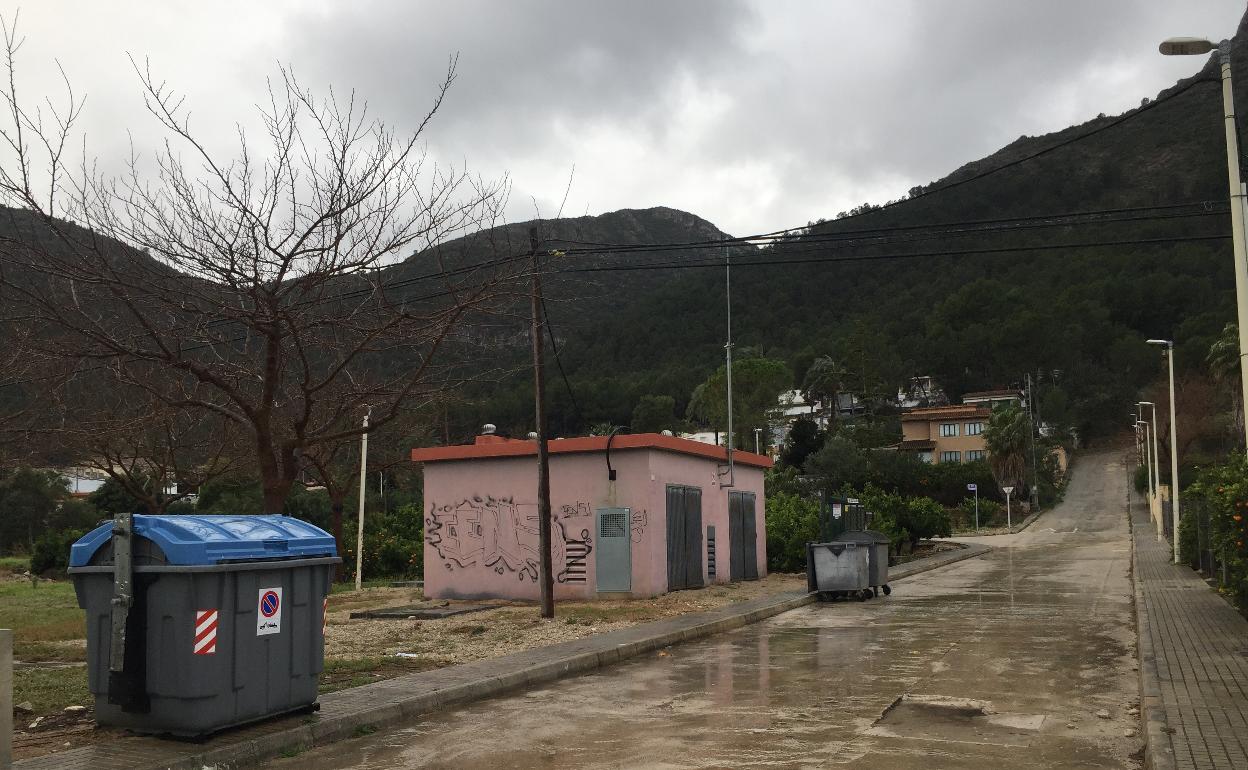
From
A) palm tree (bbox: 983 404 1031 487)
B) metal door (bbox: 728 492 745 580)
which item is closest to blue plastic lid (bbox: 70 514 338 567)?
metal door (bbox: 728 492 745 580)

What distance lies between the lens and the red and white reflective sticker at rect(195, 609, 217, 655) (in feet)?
24.0

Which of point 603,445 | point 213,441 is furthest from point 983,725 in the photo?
point 213,441

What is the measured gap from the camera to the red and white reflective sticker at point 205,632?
7.30 metres

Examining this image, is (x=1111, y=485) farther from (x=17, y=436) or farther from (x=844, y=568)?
(x=17, y=436)

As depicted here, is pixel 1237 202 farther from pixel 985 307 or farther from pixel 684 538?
pixel 985 307

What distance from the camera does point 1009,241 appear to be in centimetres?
9162

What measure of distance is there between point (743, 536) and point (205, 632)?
791 inches

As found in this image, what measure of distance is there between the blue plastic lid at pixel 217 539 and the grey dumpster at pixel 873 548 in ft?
51.3

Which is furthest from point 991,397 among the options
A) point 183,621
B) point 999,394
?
point 183,621

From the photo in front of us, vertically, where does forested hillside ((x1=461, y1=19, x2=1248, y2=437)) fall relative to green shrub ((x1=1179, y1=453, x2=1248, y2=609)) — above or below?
above

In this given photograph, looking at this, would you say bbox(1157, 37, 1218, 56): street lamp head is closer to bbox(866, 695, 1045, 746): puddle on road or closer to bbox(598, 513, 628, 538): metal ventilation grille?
bbox(866, 695, 1045, 746): puddle on road

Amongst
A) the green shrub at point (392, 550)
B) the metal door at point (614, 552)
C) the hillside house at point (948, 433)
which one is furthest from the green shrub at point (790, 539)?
the hillside house at point (948, 433)

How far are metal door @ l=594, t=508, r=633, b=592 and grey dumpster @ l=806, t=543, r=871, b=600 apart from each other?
4077mm

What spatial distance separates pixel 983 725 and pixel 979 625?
8440 millimetres
